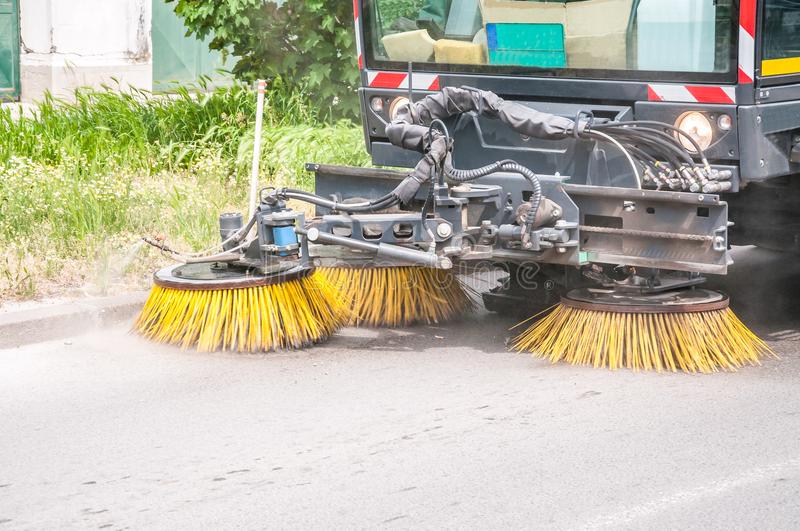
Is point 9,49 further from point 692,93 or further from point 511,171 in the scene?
point 692,93

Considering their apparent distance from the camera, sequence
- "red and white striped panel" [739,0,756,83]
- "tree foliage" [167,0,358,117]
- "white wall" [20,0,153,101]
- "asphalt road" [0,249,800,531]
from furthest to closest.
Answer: "white wall" [20,0,153,101]
"tree foliage" [167,0,358,117]
"red and white striped panel" [739,0,756,83]
"asphalt road" [0,249,800,531]

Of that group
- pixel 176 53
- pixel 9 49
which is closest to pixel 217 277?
pixel 9 49

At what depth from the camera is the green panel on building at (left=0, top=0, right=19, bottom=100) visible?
12578 millimetres

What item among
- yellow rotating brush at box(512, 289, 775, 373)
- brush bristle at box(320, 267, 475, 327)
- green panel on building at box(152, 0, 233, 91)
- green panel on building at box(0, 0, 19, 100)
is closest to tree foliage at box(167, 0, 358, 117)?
green panel on building at box(0, 0, 19, 100)

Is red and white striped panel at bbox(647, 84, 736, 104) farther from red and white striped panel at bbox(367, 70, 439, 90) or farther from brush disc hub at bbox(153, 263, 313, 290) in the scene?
brush disc hub at bbox(153, 263, 313, 290)

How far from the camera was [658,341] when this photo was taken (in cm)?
506

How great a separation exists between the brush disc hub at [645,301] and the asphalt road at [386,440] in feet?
0.99

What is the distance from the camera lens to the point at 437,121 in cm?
536

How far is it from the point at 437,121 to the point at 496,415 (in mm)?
1568

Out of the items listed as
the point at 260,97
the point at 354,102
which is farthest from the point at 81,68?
the point at 260,97

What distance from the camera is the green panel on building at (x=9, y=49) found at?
12.6 meters

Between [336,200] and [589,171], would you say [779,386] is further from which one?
[336,200]

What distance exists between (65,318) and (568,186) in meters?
2.72

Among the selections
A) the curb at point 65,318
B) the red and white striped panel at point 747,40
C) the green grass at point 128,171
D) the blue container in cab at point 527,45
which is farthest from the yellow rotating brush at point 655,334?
the green grass at point 128,171
